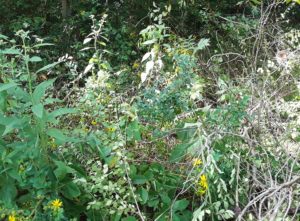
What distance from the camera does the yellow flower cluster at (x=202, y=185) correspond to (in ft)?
8.36

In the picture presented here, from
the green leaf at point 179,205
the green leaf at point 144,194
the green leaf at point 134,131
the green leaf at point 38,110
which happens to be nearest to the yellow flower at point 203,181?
the green leaf at point 179,205

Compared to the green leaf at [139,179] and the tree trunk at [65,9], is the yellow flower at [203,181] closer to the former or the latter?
the green leaf at [139,179]

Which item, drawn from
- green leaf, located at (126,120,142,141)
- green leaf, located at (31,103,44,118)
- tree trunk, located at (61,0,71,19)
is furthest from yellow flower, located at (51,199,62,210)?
tree trunk, located at (61,0,71,19)

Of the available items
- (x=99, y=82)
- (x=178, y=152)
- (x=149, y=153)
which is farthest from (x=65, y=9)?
(x=178, y=152)

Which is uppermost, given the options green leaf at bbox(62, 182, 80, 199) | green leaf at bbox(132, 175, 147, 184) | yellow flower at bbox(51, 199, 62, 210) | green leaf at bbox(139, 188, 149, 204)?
yellow flower at bbox(51, 199, 62, 210)

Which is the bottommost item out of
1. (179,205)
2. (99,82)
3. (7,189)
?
(179,205)

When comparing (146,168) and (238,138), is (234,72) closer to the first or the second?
(238,138)

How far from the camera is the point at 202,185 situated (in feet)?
8.59

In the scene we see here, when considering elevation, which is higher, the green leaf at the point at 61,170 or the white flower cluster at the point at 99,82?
the white flower cluster at the point at 99,82

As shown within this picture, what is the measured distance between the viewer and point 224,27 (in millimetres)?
6324

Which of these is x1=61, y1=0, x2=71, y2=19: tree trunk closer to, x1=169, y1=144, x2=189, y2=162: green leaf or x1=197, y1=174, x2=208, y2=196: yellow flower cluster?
x1=169, y1=144, x2=189, y2=162: green leaf

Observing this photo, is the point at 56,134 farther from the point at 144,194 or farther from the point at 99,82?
the point at 99,82

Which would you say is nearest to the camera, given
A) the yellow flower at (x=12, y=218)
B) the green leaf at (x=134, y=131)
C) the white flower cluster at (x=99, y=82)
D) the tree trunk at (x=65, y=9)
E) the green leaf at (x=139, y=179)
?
the yellow flower at (x=12, y=218)

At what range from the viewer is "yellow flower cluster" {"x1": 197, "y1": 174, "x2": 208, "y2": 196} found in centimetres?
255
